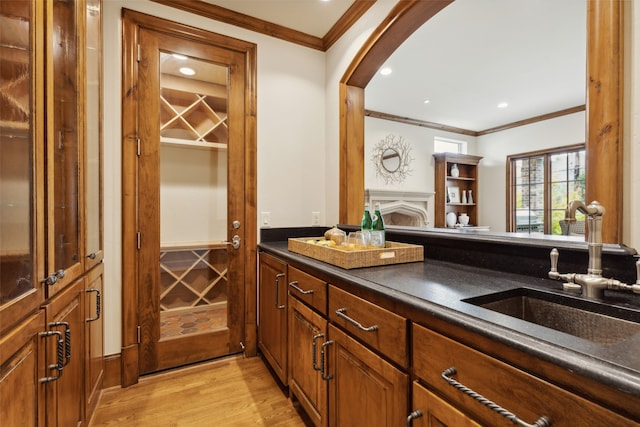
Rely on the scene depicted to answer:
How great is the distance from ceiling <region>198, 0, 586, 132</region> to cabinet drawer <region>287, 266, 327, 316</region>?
1.91 m

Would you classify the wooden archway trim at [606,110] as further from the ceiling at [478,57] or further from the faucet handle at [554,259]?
the ceiling at [478,57]

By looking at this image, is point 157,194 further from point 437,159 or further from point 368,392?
point 437,159

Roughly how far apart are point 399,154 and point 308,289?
4.49 meters

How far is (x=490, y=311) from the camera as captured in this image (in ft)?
2.43

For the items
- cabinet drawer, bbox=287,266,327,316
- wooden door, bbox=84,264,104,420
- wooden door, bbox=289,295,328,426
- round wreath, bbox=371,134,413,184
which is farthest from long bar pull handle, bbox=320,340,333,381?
round wreath, bbox=371,134,413,184

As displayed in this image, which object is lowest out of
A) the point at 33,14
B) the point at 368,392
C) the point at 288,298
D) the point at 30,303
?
the point at 368,392

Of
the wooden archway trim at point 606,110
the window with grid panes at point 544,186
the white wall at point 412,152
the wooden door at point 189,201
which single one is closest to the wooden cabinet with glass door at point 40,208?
the wooden door at point 189,201

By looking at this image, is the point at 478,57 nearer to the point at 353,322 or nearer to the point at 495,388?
the point at 353,322

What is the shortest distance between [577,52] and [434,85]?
1.50 m

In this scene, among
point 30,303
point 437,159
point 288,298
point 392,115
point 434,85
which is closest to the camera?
point 30,303

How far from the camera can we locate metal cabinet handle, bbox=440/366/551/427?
0.55 metres

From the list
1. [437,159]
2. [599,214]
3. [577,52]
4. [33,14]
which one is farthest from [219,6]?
[437,159]

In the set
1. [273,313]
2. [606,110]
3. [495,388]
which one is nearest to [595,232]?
[606,110]

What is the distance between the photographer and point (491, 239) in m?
1.28
